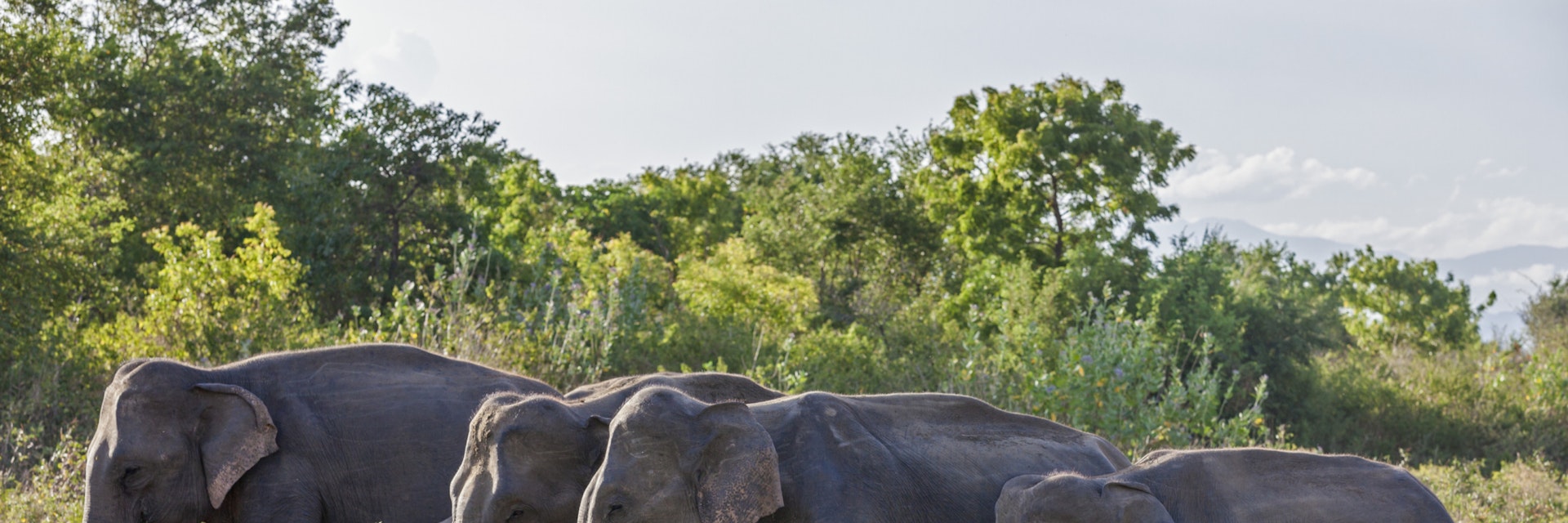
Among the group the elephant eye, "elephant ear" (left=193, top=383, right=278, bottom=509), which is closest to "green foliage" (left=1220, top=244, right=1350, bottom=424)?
"elephant ear" (left=193, top=383, right=278, bottom=509)

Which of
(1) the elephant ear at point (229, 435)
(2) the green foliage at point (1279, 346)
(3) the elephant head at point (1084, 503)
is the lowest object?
(1) the elephant ear at point (229, 435)

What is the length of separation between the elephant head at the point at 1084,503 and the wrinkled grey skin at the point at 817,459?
618mm

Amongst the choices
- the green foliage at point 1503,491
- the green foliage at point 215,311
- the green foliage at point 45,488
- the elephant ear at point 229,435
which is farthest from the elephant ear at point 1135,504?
the green foliage at point 215,311

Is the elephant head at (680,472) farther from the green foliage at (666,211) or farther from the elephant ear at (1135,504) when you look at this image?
the green foliage at (666,211)

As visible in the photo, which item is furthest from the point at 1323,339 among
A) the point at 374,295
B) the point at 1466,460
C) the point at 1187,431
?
the point at 374,295

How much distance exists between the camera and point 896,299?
91.5ft

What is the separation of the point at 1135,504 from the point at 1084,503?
20 cm

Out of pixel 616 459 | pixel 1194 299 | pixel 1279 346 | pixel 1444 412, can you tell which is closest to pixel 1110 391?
pixel 616 459

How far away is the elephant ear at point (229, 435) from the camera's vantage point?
6.66 m

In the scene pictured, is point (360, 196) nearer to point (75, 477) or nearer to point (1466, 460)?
point (75, 477)

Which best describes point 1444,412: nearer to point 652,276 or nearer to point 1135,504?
point 652,276

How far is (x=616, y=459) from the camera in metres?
4.96

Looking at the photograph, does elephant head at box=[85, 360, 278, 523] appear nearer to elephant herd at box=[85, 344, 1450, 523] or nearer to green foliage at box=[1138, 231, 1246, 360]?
elephant herd at box=[85, 344, 1450, 523]

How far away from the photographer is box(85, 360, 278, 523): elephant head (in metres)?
6.58
